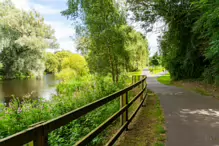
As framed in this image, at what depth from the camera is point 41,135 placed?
1495mm

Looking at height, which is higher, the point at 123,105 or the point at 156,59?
the point at 156,59

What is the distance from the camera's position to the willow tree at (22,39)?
68.2 feet

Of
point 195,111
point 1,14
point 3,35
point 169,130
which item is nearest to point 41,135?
point 169,130

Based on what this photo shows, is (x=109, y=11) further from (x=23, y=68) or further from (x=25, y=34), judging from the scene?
(x=23, y=68)

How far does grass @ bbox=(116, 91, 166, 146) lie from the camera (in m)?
3.56

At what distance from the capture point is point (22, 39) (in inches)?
841

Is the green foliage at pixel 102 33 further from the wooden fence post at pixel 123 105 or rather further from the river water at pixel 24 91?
the wooden fence post at pixel 123 105

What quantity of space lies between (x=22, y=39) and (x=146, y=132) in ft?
70.4

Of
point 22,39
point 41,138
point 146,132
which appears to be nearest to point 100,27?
point 146,132

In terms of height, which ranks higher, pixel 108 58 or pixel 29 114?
pixel 108 58

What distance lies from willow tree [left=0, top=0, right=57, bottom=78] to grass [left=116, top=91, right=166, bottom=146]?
20.5 meters

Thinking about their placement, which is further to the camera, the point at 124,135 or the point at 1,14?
the point at 1,14

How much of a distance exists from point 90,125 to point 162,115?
2261 millimetres

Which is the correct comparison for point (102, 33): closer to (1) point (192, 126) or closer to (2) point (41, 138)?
(1) point (192, 126)
